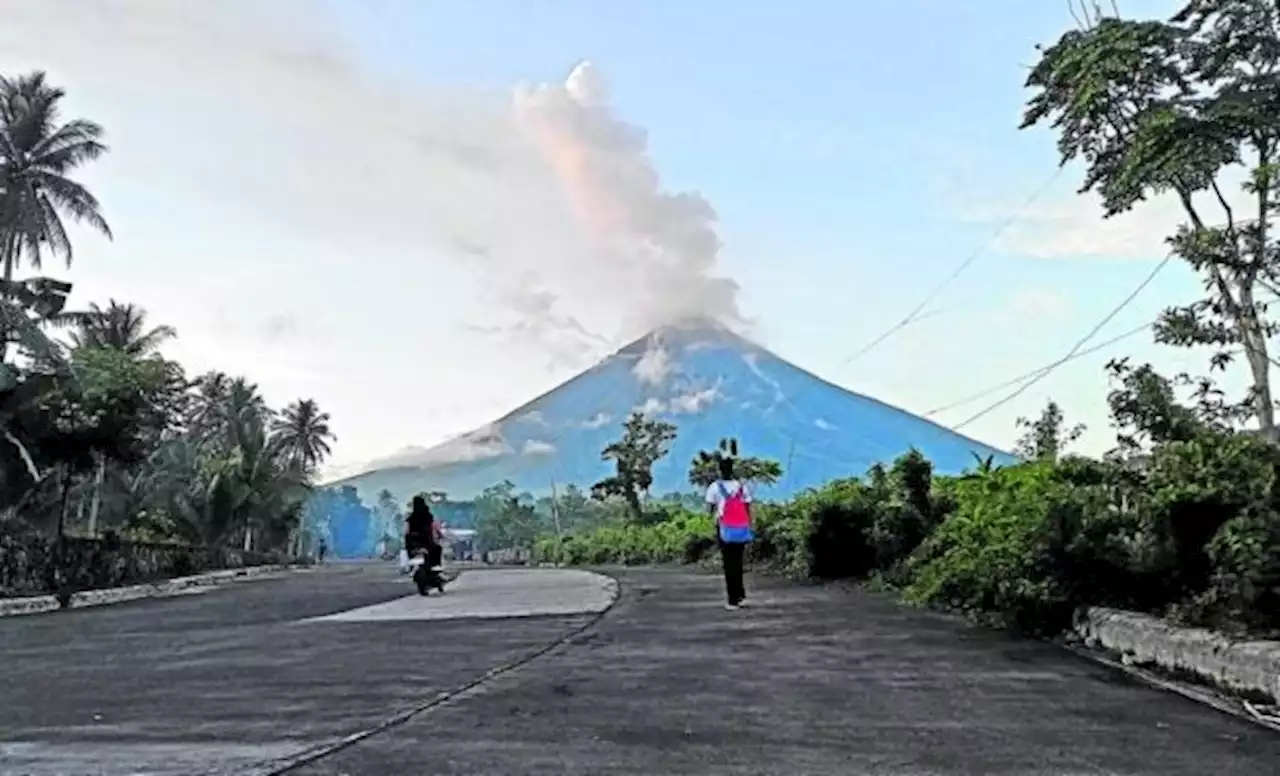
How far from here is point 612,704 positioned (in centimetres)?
682

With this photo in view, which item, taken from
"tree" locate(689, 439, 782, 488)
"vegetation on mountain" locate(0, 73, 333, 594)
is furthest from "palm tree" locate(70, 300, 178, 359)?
"tree" locate(689, 439, 782, 488)

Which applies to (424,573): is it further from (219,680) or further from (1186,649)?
(1186,649)

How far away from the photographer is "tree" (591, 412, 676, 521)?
49.9 metres

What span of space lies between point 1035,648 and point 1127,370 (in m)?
11.7

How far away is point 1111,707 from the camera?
6.55m

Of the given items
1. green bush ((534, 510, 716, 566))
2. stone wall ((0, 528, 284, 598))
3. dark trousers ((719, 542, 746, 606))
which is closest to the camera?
dark trousers ((719, 542, 746, 606))

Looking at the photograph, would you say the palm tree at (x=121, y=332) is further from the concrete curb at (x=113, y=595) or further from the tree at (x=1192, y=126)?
the tree at (x=1192, y=126)

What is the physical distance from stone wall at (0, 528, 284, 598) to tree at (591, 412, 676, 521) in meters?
19.9

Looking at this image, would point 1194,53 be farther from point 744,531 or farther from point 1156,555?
point 1156,555

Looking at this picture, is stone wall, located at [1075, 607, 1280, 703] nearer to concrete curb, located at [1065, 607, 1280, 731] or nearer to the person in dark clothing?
concrete curb, located at [1065, 607, 1280, 731]

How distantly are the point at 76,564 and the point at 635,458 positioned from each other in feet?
88.5

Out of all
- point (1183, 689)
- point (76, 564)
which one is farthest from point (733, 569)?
point (76, 564)

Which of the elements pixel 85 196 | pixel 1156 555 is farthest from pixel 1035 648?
pixel 85 196

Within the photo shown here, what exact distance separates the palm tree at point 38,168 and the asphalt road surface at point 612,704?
93.2ft
